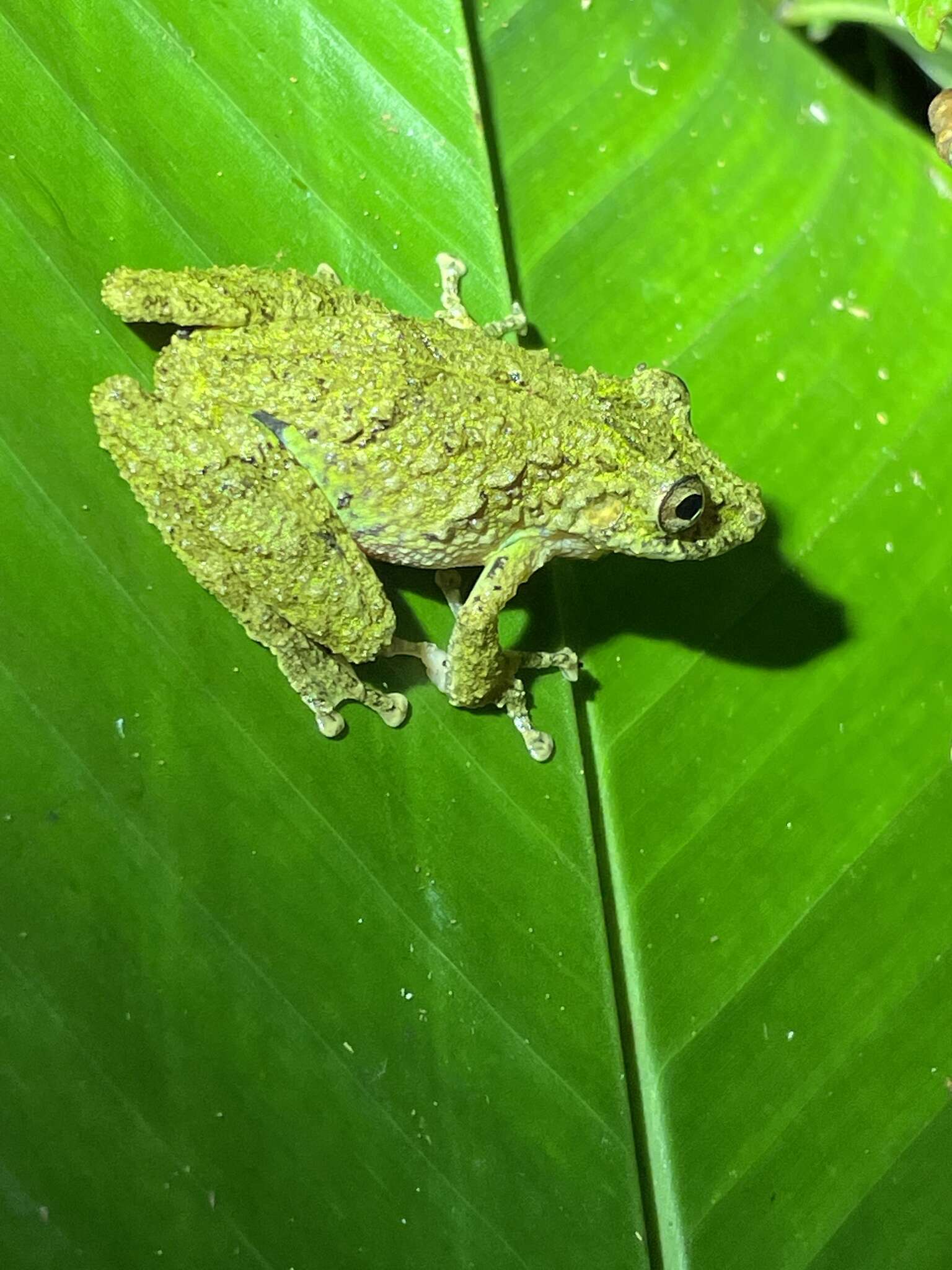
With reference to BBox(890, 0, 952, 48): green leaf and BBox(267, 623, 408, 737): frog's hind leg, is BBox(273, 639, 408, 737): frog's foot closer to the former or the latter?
BBox(267, 623, 408, 737): frog's hind leg

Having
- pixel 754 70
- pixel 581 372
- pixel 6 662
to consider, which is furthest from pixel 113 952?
pixel 754 70

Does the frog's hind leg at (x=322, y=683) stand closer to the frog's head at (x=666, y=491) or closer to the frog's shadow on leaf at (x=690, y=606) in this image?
the frog's shadow on leaf at (x=690, y=606)

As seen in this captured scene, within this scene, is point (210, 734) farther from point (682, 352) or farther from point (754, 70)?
point (754, 70)

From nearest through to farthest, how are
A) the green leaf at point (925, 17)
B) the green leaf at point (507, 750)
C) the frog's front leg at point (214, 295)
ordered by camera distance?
the green leaf at point (507, 750), the frog's front leg at point (214, 295), the green leaf at point (925, 17)

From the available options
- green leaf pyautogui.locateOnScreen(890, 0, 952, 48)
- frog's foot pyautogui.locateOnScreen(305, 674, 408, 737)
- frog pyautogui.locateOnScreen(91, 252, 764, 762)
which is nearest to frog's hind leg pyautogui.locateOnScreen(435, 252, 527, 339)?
frog pyautogui.locateOnScreen(91, 252, 764, 762)

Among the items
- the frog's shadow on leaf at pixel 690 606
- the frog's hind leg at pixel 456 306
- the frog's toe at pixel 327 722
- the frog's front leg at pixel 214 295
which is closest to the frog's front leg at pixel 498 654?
the frog's shadow on leaf at pixel 690 606

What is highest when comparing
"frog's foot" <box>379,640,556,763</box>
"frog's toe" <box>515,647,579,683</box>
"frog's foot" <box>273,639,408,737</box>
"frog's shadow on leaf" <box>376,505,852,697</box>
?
"frog's shadow on leaf" <box>376,505,852,697</box>
